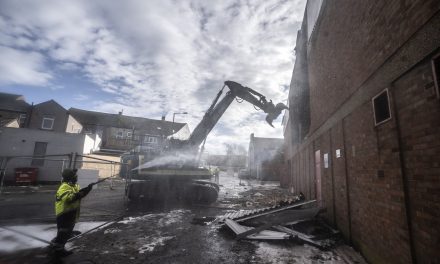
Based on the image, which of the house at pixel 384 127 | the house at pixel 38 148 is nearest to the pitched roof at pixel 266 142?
the house at pixel 38 148

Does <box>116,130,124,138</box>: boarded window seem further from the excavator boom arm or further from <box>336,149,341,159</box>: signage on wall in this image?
<box>336,149,341,159</box>: signage on wall

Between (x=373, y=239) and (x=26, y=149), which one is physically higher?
(x=26, y=149)

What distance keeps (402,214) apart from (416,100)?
Result: 1496 millimetres

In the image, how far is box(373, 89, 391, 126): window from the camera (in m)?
3.45

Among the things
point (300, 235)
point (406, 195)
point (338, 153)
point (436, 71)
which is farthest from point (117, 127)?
point (436, 71)

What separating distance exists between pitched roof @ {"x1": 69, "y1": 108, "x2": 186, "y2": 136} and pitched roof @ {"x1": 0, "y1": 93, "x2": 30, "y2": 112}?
7.52 m

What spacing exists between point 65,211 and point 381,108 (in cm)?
632

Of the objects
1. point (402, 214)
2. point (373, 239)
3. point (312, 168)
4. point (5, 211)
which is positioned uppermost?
point (312, 168)

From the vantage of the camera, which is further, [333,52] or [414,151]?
[333,52]

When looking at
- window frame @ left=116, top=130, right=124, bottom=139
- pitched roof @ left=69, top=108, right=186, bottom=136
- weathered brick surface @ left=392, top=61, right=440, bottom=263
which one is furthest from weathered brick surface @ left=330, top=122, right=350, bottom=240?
window frame @ left=116, top=130, right=124, bottom=139

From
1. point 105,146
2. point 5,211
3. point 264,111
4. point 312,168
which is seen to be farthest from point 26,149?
point 312,168

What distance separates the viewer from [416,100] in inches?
108

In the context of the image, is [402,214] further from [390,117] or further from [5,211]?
[5,211]

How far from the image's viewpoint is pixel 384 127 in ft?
11.4
